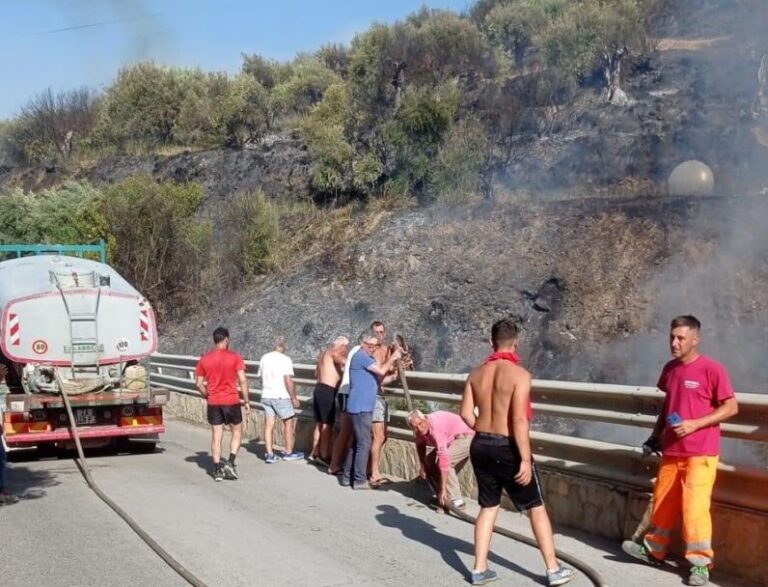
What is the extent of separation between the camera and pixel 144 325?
14.3 m

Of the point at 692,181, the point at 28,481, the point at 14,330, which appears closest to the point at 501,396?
the point at 28,481

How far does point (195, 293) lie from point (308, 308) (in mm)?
6395

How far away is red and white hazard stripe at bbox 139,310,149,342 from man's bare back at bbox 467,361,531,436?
8.89 metres

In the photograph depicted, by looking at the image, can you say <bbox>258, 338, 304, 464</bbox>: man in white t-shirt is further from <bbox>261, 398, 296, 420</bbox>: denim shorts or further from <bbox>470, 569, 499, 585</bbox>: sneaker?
<bbox>470, 569, 499, 585</bbox>: sneaker

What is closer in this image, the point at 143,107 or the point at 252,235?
the point at 252,235

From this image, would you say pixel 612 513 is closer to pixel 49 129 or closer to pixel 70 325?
pixel 70 325

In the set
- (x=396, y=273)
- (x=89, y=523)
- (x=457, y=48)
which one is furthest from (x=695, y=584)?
(x=457, y=48)

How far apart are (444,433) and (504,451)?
256cm

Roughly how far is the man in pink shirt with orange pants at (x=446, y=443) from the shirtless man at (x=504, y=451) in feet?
7.63

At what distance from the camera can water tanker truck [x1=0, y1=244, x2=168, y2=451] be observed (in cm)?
1308

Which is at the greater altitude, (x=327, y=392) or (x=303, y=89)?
(x=303, y=89)

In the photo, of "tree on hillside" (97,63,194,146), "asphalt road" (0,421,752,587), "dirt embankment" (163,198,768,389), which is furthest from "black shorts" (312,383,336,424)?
"tree on hillside" (97,63,194,146)

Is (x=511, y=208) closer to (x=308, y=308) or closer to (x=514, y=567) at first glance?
(x=308, y=308)

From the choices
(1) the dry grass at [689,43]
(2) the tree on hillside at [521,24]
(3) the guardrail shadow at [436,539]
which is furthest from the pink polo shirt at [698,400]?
(2) the tree on hillside at [521,24]
